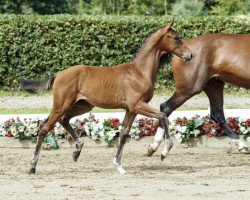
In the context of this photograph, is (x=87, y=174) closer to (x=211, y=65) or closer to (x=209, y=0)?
(x=211, y=65)

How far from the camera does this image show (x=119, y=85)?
1062 centimetres

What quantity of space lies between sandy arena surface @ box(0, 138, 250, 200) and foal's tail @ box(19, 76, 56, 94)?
103cm

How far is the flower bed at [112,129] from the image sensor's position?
1308 cm

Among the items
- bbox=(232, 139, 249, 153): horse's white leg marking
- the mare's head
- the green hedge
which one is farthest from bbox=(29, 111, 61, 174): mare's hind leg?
the green hedge

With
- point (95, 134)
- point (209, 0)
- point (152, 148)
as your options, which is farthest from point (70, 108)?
point (209, 0)

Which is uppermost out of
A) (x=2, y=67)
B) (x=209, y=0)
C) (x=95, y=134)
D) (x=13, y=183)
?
(x=13, y=183)

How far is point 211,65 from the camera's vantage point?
40.3ft

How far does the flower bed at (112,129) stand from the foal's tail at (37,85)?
2.11 meters

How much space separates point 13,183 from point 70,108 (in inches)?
53.7

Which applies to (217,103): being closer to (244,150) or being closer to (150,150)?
(244,150)

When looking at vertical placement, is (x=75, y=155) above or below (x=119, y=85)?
below

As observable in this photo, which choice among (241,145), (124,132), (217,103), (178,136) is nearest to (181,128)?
Answer: (178,136)

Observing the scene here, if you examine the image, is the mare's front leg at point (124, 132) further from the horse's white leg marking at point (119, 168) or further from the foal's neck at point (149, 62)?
the foal's neck at point (149, 62)

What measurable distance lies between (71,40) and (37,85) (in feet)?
33.8
